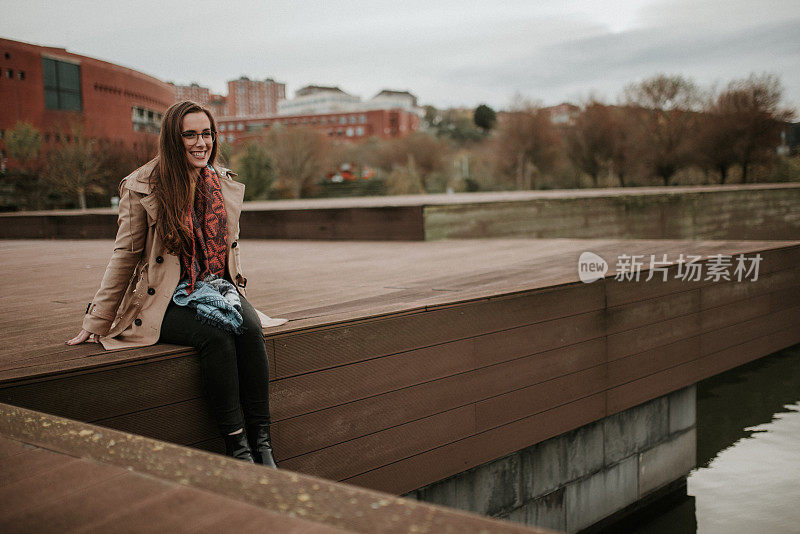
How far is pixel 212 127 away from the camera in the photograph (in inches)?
130

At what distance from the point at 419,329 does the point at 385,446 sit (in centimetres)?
66

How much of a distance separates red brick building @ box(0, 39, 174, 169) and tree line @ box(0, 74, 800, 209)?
584cm

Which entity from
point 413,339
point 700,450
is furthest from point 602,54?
point 413,339

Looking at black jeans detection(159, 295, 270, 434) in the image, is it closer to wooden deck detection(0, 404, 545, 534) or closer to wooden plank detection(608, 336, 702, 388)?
wooden deck detection(0, 404, 545, 534)

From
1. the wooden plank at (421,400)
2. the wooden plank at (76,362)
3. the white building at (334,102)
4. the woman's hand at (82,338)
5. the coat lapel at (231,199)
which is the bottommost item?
the wooden plank at (421,400)

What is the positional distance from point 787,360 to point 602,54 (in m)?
46.4

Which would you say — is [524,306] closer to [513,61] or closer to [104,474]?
[104,474]

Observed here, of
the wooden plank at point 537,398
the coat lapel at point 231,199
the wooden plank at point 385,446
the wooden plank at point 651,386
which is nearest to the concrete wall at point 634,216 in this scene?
the wooden plank at point 651,386

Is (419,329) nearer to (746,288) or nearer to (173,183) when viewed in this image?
(173,183)

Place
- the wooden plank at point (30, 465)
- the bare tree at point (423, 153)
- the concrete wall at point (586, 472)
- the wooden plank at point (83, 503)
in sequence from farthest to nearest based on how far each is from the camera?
the bare tree at point (423, 153), the concrete wall at point (586, 472), the wooden plank at point (30, 465), the wooden plank at point (83, 503)

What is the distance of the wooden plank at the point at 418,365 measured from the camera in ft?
11.2

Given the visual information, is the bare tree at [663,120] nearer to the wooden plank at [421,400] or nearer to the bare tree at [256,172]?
the bare tree at [256,172]

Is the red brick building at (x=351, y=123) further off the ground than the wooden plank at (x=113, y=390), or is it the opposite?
the red brick building at (x=351, y=123)

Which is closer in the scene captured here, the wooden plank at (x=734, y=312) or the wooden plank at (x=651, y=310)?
the wooden plank at (x=651, y=310)
